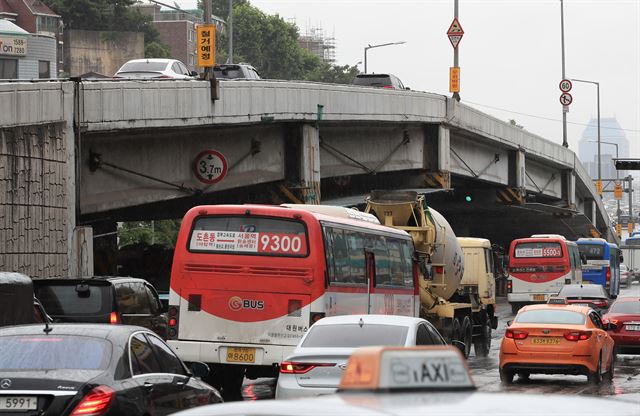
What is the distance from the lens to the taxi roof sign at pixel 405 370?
460 cm

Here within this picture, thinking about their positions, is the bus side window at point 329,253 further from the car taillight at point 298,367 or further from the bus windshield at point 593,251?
the bus windshield at point 593,251

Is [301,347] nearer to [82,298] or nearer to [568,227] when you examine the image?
[82,298]

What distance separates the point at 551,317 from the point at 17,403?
14231mm

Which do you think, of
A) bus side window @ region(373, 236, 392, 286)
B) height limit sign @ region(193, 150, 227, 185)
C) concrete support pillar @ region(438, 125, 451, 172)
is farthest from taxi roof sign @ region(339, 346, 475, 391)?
concrete support pillar @ region(438, 125, 451, 172)

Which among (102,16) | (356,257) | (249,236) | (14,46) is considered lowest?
(356,257)

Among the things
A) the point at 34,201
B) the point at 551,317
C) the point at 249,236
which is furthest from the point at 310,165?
the point at 249,236

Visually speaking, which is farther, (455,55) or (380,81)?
(455,55)

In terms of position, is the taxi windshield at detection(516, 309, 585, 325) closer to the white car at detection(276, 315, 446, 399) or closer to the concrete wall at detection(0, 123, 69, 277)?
the white car at detection(276, 315, 446, 399)

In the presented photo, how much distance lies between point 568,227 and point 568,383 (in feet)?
209

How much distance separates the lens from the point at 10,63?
3275 inches

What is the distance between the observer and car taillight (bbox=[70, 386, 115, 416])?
32.8ft

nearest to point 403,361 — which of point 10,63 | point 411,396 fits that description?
point 411,396

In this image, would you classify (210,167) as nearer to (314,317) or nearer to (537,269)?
(314,317)

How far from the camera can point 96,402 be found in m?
10.1
